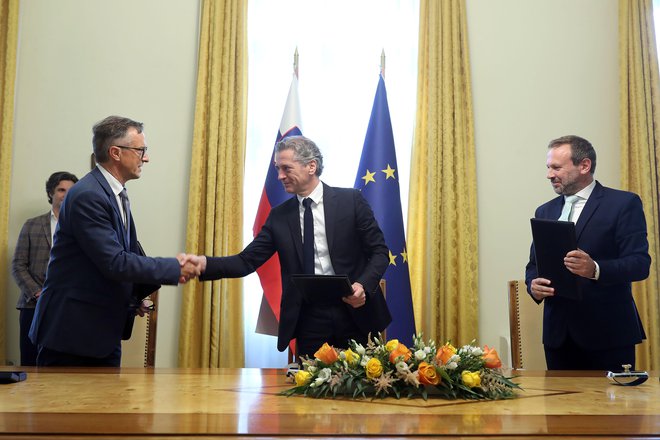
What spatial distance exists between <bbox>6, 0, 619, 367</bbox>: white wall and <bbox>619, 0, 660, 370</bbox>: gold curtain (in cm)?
15

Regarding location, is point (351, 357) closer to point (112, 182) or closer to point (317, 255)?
point (317, 255)

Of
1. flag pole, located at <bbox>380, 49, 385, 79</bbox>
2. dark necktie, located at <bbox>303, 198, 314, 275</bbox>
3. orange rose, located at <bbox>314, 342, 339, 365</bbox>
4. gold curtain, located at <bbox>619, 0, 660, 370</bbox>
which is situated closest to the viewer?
orange rose, located at <bbox>314, 342, 339, 365</bbox>

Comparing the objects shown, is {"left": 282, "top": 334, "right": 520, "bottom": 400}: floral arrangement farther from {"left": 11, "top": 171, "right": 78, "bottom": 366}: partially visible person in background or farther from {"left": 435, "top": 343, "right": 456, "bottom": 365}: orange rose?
{"left": 11, "top": 171, "right": 78, "bottom": 366}: partially visible person in background

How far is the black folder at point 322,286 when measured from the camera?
2796 millimetres

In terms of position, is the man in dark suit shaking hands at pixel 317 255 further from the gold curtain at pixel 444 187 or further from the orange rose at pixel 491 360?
the gold curtain at pixel 444 187

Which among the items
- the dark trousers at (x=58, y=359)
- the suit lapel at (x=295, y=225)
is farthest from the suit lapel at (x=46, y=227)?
the dark trousers at (x=58, y=359)

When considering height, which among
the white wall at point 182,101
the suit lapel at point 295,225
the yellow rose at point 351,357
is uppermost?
the white wall at point 182,101

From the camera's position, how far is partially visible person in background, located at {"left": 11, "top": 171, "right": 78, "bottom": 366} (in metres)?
4.66

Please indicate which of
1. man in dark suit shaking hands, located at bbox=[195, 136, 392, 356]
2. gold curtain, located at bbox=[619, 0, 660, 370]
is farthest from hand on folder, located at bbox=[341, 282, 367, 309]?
gold curtain, located at bbox=[619, 0, 660, 370]

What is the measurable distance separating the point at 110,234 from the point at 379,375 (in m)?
1.44

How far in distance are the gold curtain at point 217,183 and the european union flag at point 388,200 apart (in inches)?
37.4

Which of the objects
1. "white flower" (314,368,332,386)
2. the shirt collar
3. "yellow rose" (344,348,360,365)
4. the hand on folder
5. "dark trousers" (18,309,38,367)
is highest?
the shirt collar

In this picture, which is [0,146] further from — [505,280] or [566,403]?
[566,403]

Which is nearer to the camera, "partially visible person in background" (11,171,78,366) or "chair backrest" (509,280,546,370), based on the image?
"chair backrest" (509,280,546,370)
